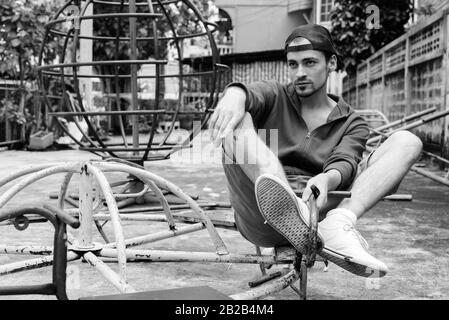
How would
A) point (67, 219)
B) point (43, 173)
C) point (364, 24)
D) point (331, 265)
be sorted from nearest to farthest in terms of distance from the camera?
point (67, 219)
point (43, 173)
point (331, 265)
point (364, 24)

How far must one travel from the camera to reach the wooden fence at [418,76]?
670 centimetres

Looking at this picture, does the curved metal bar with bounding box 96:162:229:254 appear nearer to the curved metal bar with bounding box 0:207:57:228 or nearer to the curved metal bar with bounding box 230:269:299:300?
the curved metal bar with bounding box 230:269:299:300

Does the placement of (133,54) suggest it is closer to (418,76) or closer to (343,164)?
(343,164)

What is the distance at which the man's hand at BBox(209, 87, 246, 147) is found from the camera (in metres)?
1.96

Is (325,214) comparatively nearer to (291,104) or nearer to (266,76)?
(291,104)

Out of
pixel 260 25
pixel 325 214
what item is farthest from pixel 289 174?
pixel 260 25

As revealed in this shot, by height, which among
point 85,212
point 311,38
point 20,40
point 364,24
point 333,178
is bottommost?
point 85,212

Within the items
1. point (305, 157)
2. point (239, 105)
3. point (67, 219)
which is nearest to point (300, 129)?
point (305, 157)

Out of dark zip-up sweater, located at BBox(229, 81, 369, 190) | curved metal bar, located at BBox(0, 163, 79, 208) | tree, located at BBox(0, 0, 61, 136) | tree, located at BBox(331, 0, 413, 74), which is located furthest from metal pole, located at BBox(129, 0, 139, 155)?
tree, located at BBox(331, 0, 413, 74)

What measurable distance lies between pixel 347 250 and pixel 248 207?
432mm

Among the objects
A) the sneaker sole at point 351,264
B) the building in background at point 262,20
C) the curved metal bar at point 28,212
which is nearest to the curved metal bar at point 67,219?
the curved metal bar at point 28,212

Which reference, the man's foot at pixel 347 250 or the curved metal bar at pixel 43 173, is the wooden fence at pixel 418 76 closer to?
the man's foot at pixel 347 250

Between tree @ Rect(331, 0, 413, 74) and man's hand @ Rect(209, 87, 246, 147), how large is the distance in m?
9.61

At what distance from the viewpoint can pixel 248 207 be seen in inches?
85.8
